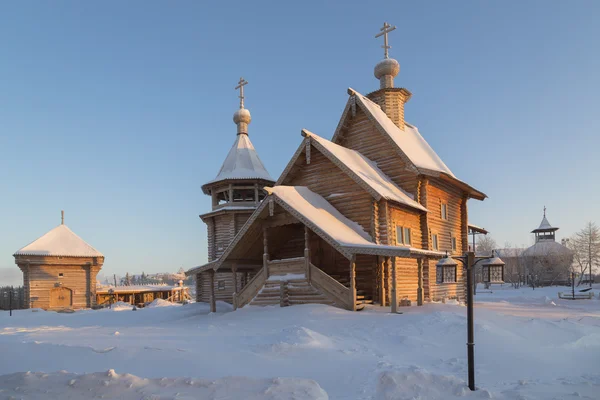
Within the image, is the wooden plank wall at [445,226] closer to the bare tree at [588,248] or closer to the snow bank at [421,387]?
the snow bank at [421,387]

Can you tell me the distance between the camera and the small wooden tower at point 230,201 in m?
30.1

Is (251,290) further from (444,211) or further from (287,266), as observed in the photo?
(444,211)

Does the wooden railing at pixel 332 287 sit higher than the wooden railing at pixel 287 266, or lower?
lower

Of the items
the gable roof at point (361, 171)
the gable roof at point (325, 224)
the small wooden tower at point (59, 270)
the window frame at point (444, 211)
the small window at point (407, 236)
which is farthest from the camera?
the small wooden tower at point (59, 270)

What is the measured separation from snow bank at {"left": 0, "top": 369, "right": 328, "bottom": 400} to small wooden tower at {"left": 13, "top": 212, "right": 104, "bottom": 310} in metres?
31.1

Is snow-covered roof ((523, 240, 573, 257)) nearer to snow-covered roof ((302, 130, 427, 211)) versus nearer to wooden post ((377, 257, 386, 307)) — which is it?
snow-covered roof ((302, 130, 427, 211))

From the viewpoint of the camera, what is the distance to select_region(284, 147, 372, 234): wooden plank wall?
20828mm

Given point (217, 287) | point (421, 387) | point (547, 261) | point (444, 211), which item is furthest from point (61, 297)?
point (547, 261)

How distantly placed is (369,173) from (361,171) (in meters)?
1.01

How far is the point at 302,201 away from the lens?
786 inches

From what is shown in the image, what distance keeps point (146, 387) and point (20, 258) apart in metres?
32.3

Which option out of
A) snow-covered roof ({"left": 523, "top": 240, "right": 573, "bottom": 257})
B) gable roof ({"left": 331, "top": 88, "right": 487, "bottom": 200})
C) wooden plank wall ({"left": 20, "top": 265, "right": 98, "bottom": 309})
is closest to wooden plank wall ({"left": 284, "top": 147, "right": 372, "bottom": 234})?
gable roof ({"left": 331, "top": 88, "right": 487, "bottom": 200})

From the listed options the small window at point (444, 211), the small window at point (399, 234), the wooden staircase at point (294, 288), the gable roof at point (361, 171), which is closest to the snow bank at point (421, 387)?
the wooden staircase at point (294, 288)

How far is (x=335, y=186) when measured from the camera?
22031mm
